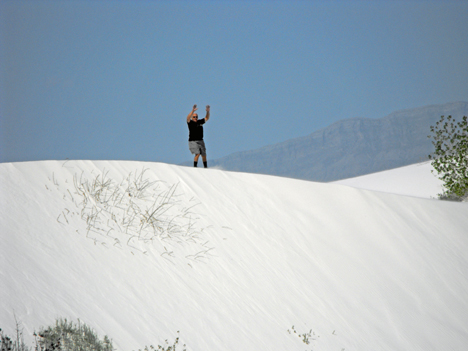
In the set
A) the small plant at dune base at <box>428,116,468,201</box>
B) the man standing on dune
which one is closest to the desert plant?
the man standing on dune

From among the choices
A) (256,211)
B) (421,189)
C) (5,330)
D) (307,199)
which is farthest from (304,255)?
(421,189)

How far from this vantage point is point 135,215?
5887 millimetres

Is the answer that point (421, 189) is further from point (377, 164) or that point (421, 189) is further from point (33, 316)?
point (377, 164)

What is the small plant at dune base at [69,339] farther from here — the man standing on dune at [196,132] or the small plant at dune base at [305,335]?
the man standing on dune at [196,132]

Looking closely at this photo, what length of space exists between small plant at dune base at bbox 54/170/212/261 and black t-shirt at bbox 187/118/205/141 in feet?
9.54

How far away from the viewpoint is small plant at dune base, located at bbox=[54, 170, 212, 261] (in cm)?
537

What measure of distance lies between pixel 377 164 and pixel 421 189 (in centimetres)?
11965

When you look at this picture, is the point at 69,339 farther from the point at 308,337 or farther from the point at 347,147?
the point at 347,147

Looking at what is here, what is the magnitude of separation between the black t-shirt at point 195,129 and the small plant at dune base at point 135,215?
2.91 metres

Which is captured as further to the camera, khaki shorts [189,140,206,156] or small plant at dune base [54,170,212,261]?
khaki shorts [189,140,206,156]

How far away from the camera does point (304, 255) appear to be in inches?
268

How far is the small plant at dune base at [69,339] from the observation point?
343 cm

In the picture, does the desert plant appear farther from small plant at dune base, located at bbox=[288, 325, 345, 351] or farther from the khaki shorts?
the khaki shorts

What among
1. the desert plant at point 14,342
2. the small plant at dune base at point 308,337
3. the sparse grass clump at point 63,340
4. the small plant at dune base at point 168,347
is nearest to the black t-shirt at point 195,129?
the small plant at dune base at point 308,337
